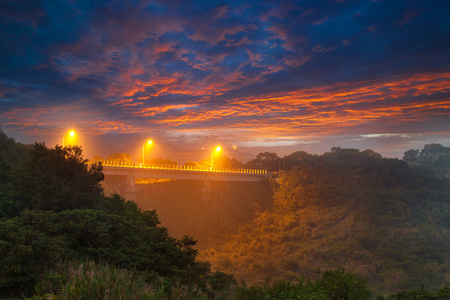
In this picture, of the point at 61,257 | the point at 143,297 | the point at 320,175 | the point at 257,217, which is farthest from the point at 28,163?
the point at 320,175

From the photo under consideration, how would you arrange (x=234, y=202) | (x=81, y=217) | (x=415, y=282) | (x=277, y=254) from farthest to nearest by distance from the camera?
(x=234, y=202) → (x=277, y=254) → (x=415, y=282) → (x=81, y=217)

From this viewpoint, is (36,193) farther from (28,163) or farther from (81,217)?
(81,217)

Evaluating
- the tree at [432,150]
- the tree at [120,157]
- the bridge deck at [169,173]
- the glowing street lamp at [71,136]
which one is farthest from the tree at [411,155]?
the glowing street lamp at [71,136]

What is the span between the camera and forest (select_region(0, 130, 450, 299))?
9516mm

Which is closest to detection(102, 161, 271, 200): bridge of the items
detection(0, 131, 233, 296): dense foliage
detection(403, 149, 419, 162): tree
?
detection(0, 131, 233, 296): dense foliage

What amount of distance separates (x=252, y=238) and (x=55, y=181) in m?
37.1

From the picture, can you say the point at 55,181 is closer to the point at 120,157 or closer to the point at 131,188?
the point at 131,188

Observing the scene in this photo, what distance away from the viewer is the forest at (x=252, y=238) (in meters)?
9.52

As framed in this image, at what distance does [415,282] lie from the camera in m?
33.3

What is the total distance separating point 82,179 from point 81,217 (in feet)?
30.9

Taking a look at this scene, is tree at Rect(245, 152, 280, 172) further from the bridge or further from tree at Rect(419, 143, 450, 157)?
tree at Rect(419, 143, 450, 157)

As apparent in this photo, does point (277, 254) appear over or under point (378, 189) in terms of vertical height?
under

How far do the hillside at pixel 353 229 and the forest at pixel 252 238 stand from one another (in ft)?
0.70

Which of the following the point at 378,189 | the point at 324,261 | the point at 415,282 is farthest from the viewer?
the point at 378,189
